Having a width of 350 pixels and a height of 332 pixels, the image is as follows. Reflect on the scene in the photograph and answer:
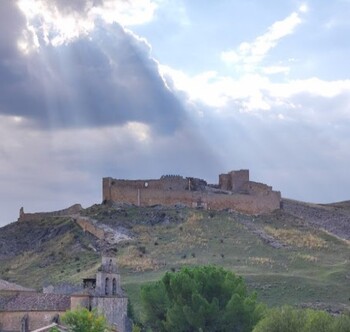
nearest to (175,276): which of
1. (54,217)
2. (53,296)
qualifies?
(53,296)

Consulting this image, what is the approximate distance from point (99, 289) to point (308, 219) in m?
61.1

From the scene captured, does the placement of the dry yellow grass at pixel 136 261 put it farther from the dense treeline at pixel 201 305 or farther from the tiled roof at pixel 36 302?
the tiled roof at pixel 36 302

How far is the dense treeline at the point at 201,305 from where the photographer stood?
61938mm

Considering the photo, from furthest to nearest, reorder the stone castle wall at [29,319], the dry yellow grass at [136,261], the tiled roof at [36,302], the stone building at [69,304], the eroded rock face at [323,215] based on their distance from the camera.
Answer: the eroded rock face at [323,215]
the dry yellow grass at [136,261]
the tiled roof at [36,302]
the stone building at [69,304]
the stone castle wall at [29,319]

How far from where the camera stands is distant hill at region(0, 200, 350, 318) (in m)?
86.3

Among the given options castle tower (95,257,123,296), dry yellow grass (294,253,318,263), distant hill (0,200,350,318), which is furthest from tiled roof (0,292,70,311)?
dry yellow grass (294,253,318,263)

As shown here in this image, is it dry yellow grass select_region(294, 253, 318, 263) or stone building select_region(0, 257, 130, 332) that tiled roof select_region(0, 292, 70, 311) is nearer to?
stone building select_region(0, 257, 130, 332)

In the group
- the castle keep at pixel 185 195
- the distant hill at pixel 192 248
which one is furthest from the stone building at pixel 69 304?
the castle keep at pixel 185 195

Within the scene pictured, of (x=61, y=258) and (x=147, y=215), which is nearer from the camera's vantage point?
(x=61, y=258)

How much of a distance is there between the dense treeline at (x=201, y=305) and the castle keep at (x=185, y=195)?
46.2 meters

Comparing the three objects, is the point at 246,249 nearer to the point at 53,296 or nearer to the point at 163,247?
the point at 163,247

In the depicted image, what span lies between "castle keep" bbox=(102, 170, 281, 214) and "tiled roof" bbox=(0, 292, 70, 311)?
4696 centimetres

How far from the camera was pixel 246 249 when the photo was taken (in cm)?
9875

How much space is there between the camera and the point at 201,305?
61969mm
